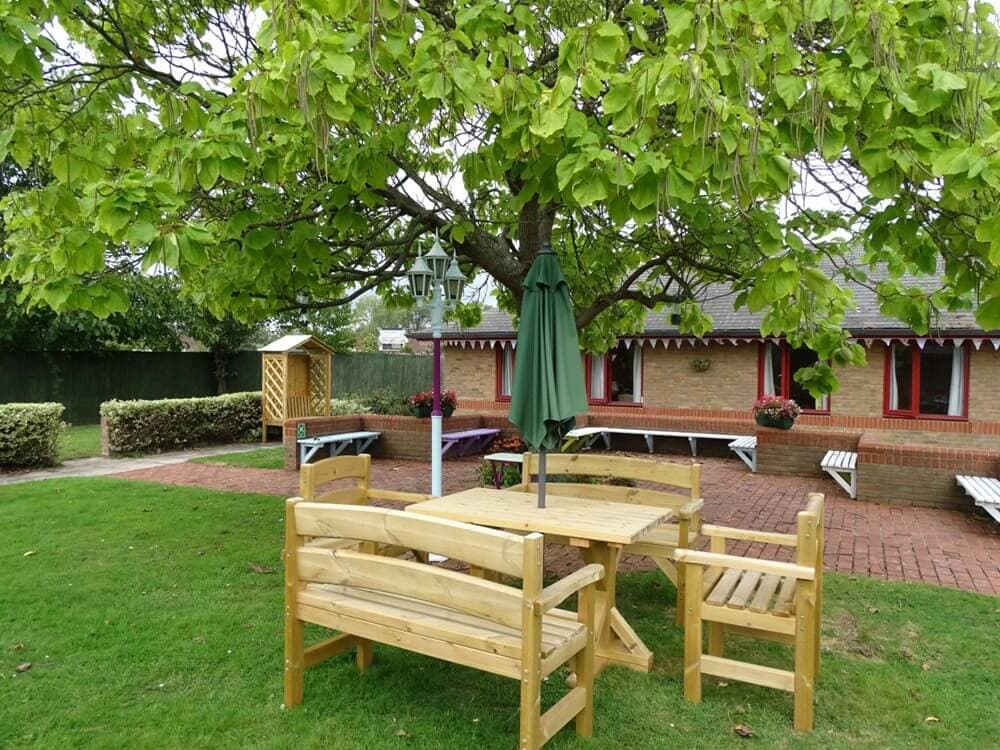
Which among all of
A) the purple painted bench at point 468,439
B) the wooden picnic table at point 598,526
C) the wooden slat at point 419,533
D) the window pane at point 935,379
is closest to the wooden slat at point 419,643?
the wooden slat at point 419,533

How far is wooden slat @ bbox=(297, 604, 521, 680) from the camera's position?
3.05 m

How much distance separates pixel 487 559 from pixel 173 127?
358cm

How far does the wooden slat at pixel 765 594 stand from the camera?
3.89 metres

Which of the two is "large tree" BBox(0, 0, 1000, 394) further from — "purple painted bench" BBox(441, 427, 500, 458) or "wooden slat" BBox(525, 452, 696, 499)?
"purple painted bench" BBox(441, 427, 500, 458)

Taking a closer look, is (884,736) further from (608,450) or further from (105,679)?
(608,450)

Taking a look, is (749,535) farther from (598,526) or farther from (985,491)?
(985,491)

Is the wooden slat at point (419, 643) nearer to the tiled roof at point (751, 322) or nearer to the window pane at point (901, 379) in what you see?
the tiled roof at point (751, 322)

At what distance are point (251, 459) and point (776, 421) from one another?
391 inches

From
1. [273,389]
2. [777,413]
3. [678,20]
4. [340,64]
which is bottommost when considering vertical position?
[777,413]

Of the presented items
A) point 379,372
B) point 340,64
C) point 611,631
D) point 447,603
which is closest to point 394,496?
point 611,631

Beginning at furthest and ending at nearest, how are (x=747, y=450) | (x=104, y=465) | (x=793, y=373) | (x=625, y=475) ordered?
(x=793, y=373)
(x=747, y=450)
(x=104, y=465)
(x=625, y=475)

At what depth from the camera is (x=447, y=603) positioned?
3125mm

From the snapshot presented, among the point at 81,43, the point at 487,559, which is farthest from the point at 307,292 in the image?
the point at 487,559

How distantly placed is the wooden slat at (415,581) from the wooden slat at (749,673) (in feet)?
5.02
